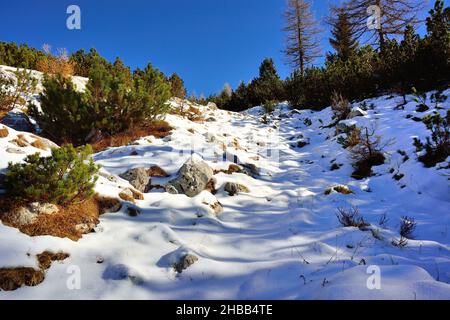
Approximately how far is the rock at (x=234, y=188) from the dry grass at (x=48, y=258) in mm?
2896

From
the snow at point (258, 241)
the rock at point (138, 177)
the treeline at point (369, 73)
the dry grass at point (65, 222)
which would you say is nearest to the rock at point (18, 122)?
the snow at point (258, 241)

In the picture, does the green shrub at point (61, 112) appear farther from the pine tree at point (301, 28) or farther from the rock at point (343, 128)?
the pine tree at point (301, 28)

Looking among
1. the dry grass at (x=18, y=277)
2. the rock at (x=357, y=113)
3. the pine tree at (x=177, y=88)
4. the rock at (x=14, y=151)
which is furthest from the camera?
the pine tree at (x=177, y=88)

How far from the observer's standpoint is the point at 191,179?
16.6 feet

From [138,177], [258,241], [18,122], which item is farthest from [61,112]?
[258,241]

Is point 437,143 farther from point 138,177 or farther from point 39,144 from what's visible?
point 39,144

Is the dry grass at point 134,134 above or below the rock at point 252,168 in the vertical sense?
above

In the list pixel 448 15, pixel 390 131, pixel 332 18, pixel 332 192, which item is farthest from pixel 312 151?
pixel 332 18

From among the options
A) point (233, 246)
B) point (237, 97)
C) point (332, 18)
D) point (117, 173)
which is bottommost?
point (233, 246)

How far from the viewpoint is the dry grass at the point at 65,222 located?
3.17m

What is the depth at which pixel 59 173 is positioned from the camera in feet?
11.3

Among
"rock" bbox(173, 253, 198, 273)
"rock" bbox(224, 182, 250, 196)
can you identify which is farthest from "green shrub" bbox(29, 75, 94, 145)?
"rock" bbox(173, 253, 198, 273)

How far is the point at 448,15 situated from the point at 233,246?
10.8 metres
